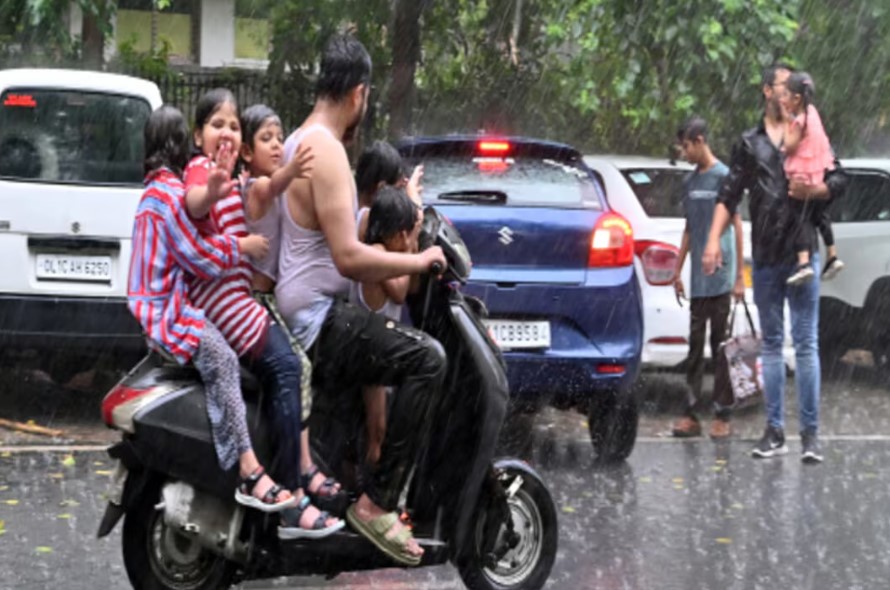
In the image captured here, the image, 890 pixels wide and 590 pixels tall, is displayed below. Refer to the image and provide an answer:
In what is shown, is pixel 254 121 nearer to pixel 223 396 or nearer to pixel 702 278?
pixel 223 396

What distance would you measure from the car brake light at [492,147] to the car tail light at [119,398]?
4.20 metres

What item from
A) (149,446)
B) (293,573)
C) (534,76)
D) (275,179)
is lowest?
(534,76)

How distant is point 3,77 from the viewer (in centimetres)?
1102

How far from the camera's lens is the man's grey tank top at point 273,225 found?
6301 millimetres

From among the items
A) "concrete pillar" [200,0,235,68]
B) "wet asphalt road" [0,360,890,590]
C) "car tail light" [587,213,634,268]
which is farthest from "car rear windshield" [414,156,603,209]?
"concrete pillar" [200,0,235,68]

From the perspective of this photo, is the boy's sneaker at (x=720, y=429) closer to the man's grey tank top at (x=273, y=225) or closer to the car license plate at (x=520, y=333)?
the car license plate at (x=520, y=333)

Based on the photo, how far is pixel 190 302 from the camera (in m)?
6.30

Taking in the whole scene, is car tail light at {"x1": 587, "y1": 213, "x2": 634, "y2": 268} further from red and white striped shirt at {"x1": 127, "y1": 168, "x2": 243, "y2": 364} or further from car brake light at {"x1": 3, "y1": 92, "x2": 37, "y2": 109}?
red and white striped shirt at {"x1": 127, "y1": 168, "x2": 243, "y2": 364}

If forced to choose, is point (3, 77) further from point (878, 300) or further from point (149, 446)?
point (878, 300)

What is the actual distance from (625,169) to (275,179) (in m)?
6.97

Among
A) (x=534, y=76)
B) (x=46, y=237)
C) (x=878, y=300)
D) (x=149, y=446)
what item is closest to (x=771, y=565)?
(x=149, y=446)

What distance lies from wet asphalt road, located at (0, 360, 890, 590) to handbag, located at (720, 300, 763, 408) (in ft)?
1.02

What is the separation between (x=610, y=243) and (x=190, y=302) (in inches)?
157

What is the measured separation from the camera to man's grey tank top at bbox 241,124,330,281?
248 inches
